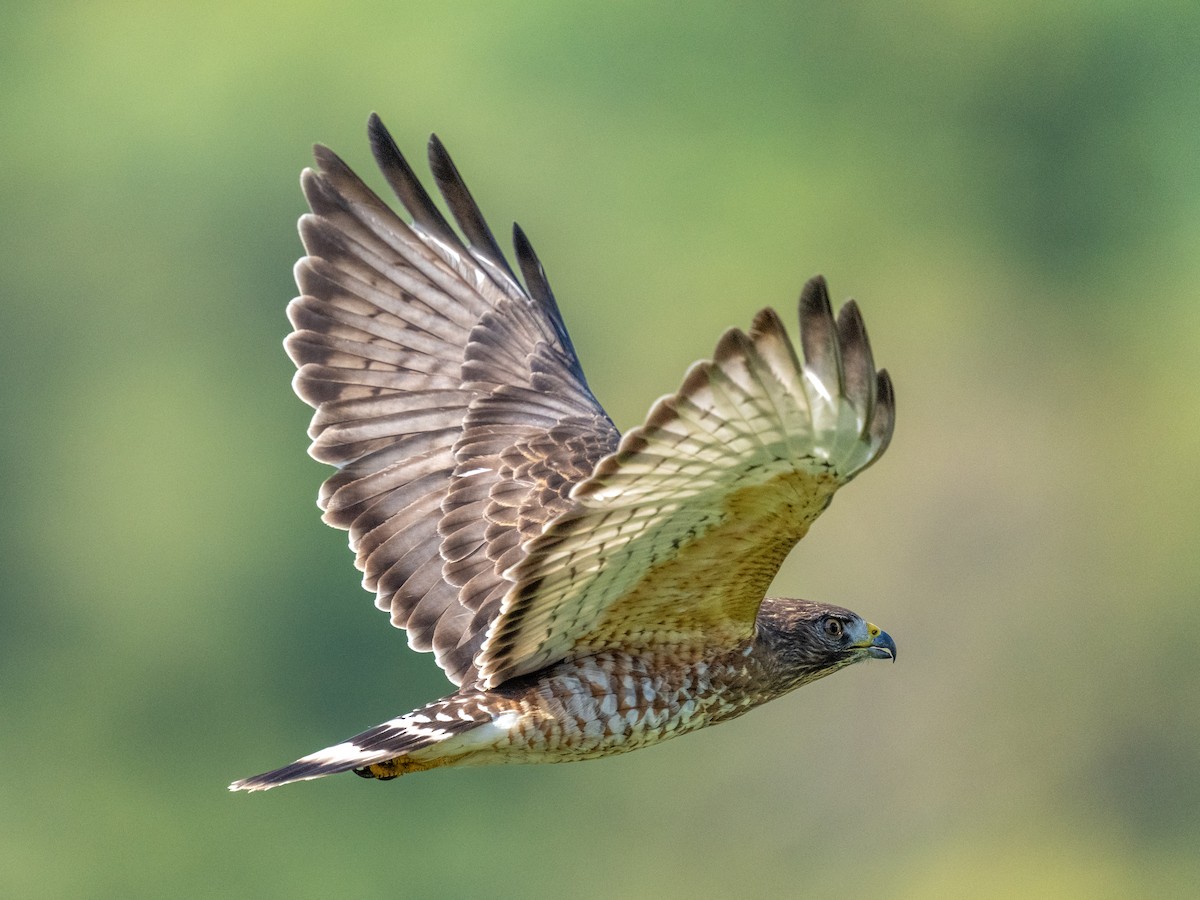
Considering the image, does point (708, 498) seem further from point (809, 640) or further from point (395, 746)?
point (809, 640)

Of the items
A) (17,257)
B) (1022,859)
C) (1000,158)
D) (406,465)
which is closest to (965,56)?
(1000,158)

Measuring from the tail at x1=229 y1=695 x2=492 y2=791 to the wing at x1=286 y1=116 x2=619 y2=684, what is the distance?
0.66 m

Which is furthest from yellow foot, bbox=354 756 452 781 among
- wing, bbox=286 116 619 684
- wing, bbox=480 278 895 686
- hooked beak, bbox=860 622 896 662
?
hooked beak, bbox=860 622 896 662

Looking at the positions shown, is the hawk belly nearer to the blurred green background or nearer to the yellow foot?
the yellow foot

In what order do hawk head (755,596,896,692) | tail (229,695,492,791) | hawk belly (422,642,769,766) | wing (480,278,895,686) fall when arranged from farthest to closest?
hawk head (755,596,896,692)
hawk belly (422,642,769,766)
tail (229,695,492,791)
wing (480,278,895,686)

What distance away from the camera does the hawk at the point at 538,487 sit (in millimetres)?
6777

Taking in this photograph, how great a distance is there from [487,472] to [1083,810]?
128 feet

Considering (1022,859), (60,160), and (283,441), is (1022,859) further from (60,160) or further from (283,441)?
(60,160)

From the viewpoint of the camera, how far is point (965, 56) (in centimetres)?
10581

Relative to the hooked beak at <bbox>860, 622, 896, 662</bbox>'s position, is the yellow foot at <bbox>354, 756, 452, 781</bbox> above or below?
above

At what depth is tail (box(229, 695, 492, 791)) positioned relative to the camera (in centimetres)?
764

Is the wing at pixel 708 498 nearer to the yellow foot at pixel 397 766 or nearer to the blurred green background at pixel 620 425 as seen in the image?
the yellow foot at pixel 397 766

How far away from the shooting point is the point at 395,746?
307 inches

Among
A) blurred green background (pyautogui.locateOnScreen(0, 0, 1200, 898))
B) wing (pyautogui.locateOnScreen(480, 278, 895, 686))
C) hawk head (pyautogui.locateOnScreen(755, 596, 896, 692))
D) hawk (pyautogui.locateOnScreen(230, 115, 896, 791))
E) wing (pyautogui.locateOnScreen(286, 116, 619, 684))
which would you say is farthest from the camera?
blurred green background (pyautogui.locateOnScreen(0, 0, 1200, 898))
